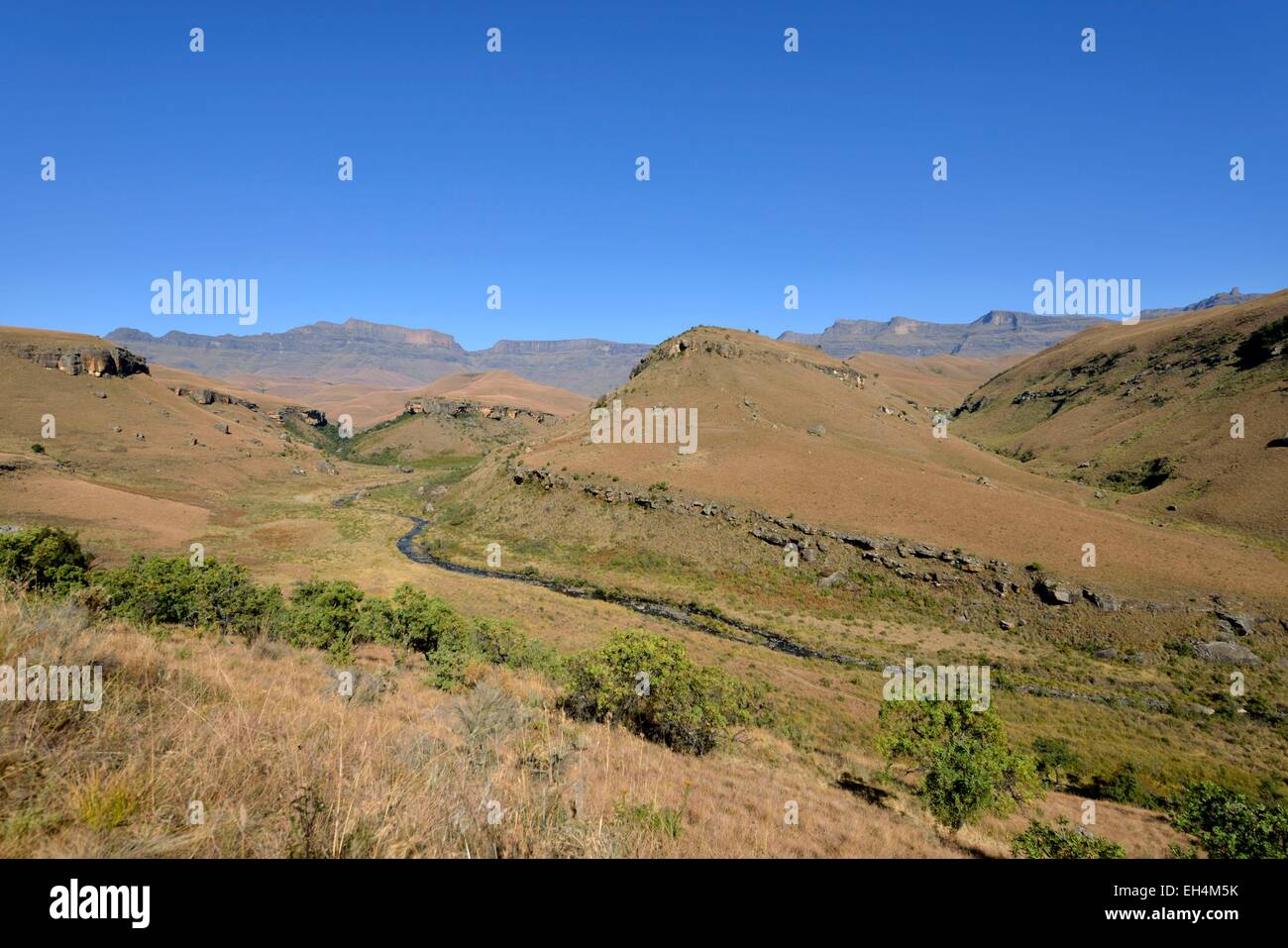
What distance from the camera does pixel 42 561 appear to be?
19.0m

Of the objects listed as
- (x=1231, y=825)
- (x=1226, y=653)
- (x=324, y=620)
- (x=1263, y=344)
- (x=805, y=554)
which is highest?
(x=1263, y=344)

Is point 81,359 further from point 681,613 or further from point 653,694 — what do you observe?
point 653,694

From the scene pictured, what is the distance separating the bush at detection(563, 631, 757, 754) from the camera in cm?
1352

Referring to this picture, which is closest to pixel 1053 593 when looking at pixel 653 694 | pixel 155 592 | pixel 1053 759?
pixel 1053 759

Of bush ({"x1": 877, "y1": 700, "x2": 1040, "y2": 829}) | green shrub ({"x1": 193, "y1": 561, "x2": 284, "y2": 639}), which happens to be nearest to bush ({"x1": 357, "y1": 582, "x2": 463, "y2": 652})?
green shrub ({"x1": 193, "y1": 561, "x2": 284, "y2": 639})

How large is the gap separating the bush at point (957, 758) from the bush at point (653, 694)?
4726mm

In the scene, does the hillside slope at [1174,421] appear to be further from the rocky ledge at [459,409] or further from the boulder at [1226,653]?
the rocky ledge at [459,409]

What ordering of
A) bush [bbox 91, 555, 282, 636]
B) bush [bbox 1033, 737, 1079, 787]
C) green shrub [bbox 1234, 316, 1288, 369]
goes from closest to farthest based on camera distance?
1. bush [bbox 91, 555, 282, 636]
2. bush [bbox 1033, 737, 1079, 787]
3. green shrub [bbox 1234, 316, 1288, 369]

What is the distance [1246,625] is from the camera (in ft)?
91.9

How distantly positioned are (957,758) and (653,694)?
7582 mm

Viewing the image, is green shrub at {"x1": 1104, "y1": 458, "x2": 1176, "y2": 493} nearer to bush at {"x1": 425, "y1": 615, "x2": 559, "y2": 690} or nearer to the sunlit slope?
the sunlit slope

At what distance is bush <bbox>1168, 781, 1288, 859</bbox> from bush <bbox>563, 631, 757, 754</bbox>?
30.9ft

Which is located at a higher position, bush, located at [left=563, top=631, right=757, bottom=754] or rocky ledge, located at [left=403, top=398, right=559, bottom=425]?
rocky ledge, located at [left=403, top=398, right=559, bottom=425]

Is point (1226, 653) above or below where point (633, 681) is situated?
below
